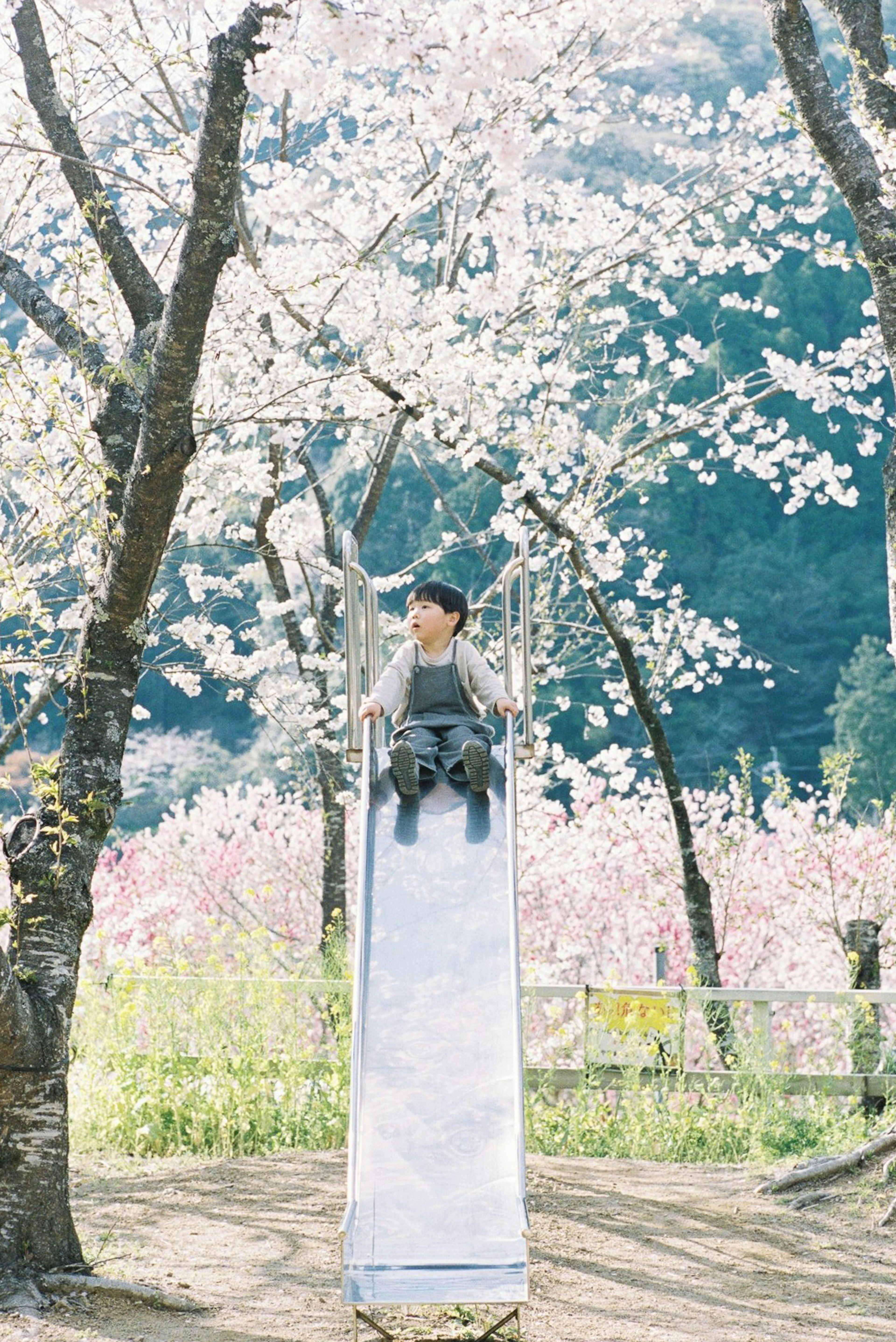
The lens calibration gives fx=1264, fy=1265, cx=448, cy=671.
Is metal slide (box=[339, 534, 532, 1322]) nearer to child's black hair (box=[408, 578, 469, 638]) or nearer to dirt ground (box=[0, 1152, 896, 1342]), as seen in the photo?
dirt ground (box=[0, 1152, 896, 1342])

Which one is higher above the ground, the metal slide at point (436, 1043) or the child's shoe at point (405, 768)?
the child's shoe at point (405, 768)

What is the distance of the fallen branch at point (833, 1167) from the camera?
5.46m

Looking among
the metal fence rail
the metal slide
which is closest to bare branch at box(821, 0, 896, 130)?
the metal slide

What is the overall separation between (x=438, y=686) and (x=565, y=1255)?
96.8 inches

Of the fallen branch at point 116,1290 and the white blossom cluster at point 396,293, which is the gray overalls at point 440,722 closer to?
the white blossom cluster at point 396,293

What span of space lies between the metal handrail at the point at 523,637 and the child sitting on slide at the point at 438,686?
5.5 inches

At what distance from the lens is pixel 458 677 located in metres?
5.90

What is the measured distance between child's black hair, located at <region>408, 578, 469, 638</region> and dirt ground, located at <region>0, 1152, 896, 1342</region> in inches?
104

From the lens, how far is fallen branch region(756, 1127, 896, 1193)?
546 cm

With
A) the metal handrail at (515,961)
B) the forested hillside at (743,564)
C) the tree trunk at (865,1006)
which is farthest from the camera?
the forested hillside at (743,564)

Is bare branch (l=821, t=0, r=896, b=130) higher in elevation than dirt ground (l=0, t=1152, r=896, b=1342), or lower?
higher

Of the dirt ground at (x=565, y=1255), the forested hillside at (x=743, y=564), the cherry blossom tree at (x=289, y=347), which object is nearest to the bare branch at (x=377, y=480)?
the cherry blossom tree at (x=289, y=347)

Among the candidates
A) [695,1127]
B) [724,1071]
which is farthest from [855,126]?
[724,1071]

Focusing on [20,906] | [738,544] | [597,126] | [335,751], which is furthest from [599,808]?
[738,544]
